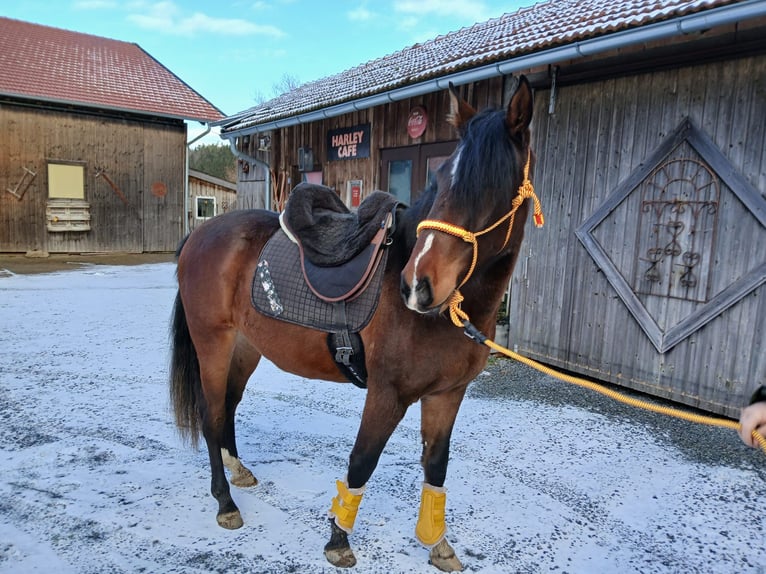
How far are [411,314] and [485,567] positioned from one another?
1.16m

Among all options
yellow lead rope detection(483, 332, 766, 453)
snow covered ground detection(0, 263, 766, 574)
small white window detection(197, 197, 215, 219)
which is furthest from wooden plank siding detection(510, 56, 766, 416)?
small white window detection(197, 197, 215, 219)

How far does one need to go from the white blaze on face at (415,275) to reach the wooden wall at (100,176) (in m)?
16.5

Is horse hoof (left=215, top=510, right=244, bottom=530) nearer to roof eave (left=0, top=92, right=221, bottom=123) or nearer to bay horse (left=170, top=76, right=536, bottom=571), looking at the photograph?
bay horse (left=170, top=76, right=536, bottom=571)

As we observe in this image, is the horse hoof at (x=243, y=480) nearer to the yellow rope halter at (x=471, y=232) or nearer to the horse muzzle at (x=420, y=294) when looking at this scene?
the yellow rope halter at (x=471, y=232)

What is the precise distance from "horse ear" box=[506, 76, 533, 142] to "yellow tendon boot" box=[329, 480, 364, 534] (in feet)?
4.87

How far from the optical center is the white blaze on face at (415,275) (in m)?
1.55

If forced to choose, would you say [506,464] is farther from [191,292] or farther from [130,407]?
[130,407]

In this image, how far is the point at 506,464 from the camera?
3.09m

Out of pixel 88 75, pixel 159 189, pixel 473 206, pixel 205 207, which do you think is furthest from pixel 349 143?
pixel 205 207

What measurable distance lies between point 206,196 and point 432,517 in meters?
18.4

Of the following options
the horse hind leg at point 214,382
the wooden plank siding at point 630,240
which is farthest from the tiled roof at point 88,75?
the horse hind leg at point 214,382

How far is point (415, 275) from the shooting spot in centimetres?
156

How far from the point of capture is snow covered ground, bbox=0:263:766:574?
220 centimetres

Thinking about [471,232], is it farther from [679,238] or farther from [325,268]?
[679,238]
